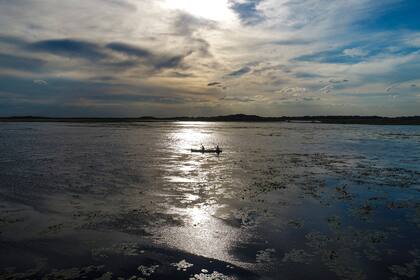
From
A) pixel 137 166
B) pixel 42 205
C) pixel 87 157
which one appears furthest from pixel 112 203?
pixel 87 157

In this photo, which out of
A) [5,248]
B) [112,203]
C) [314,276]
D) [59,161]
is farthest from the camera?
[59,161]

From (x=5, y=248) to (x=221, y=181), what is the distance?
51.5 ft

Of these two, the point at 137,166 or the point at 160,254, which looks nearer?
the point at 160,254

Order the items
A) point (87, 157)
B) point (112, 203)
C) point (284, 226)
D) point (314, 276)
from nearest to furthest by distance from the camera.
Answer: point (314, 276)
point (284, 226)
point (112, 203)
point (87, 157)

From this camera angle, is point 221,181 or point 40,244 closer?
point 40,244

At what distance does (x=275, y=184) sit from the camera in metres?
24.9

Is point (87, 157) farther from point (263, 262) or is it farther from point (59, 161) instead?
point (263, 262)

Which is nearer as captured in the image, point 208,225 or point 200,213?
point 208,225

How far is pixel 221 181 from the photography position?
25906 mm

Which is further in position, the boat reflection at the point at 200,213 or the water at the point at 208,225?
the boat reflection at the point at 200,213

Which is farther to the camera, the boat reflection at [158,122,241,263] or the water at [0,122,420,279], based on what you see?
the boat reflection at [158,122,241,263]

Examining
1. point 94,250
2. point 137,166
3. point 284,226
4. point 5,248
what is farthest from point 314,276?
point 137,166

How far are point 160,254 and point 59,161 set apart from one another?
1093 inches

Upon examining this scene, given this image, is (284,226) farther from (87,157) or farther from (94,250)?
(87,157)
